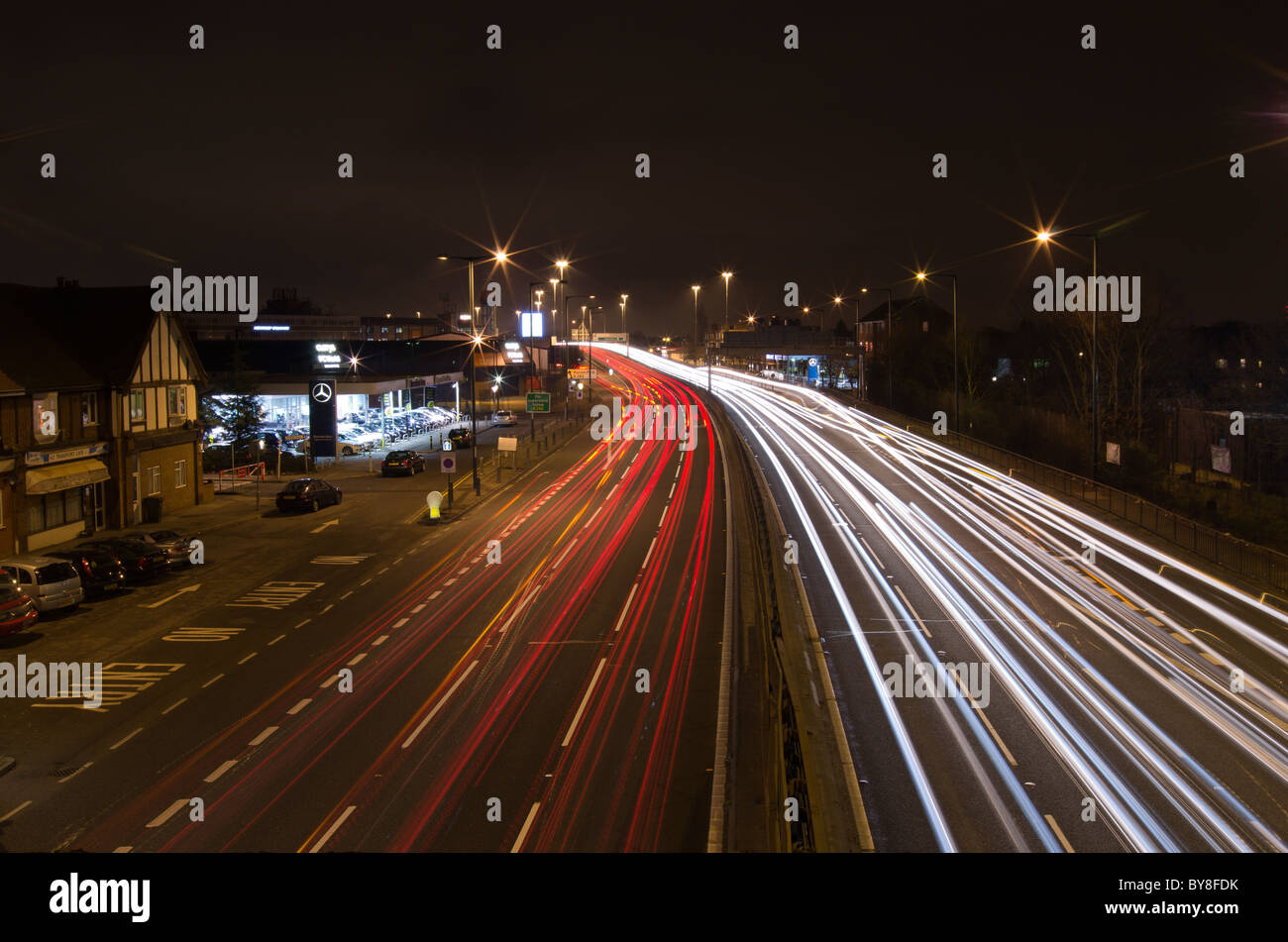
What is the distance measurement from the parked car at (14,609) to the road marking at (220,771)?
8475mm

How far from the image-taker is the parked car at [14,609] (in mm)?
17625

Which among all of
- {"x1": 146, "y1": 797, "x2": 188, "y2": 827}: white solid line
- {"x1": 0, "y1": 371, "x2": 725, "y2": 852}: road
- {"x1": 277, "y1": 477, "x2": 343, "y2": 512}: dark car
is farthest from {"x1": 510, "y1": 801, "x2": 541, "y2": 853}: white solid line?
{"x1": 277, "y1": 477, "x2": 343, "y2": 512}: dark car

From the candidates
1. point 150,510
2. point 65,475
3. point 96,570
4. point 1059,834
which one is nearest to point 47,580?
point 96,570

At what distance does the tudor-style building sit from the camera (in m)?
26.7

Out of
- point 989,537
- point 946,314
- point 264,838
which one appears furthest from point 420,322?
point 264,838

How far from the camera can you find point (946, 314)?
9144cm

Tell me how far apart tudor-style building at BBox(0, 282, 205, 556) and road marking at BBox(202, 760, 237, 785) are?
704 inches

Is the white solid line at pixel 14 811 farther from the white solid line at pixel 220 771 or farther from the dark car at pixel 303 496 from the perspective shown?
the dark car at pixel 303 496

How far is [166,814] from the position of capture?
10469 mm

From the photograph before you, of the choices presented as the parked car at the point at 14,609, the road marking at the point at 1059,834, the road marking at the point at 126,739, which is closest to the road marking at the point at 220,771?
the road marking at the point at 126,739

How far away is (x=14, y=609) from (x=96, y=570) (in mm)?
3978

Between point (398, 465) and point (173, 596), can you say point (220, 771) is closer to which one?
point (173, 596)

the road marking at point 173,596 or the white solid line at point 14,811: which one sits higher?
the road marking at point 173,596
